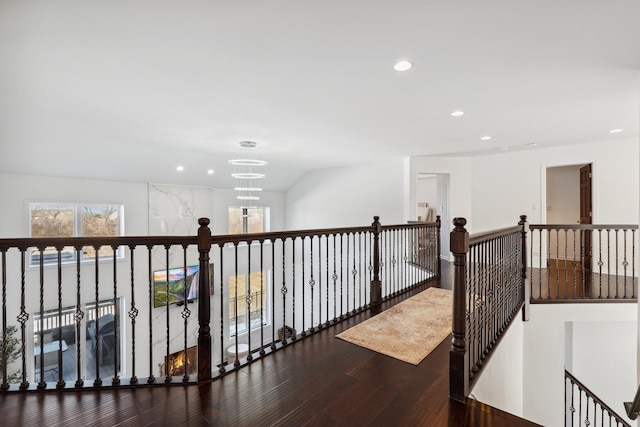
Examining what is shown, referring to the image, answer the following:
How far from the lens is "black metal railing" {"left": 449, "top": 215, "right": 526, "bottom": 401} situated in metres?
1.91

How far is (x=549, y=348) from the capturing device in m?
4.34

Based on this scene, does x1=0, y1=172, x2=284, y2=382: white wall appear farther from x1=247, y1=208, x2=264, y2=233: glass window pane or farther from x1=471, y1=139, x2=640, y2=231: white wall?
x1=471, y1=139, x2=640, y2=231: white wall

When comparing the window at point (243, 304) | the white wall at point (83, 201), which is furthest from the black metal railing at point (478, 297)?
the window at point (243, 304)

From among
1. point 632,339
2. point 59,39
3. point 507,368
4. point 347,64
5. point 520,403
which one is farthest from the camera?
point 632,339

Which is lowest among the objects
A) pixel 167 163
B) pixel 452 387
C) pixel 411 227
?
pixel 452 387

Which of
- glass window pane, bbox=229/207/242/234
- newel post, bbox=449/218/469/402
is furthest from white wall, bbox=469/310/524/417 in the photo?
glass window pane, bbox=229/207/242/234

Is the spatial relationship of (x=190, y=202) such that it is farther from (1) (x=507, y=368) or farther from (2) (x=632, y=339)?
(2) (x=632, y=339)

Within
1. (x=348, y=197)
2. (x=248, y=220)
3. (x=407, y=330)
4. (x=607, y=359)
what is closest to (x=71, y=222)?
(x=248, y=220)

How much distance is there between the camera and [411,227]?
453 cm

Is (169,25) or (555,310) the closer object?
(169,25)

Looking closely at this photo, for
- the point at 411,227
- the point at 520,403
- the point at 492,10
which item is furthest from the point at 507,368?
the point at 492,10

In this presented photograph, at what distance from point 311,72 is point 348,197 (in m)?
5.39

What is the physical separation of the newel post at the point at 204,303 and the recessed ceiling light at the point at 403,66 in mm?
1952

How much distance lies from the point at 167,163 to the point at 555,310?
7.26m
